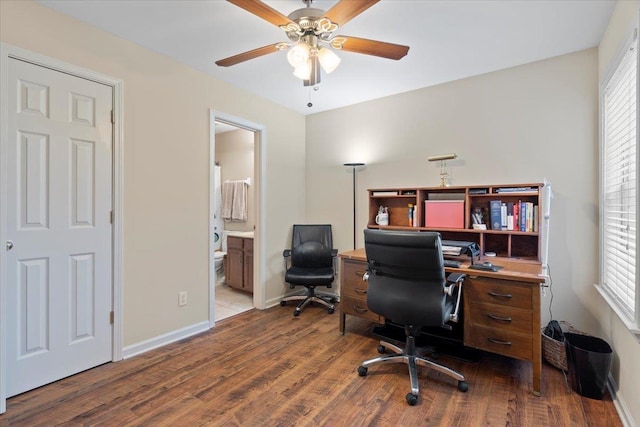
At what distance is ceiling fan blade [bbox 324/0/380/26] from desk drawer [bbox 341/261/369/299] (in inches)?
73.3

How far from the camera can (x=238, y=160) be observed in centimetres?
501

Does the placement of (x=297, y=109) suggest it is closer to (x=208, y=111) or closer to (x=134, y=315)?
(x=208, y=111)

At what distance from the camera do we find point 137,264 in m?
2.50

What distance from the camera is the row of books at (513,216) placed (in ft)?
8.32

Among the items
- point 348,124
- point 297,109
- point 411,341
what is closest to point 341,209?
point 348,124

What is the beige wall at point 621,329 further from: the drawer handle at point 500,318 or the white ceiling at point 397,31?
the drawer handle at point 500,318

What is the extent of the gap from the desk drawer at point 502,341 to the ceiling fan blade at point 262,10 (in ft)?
7.61

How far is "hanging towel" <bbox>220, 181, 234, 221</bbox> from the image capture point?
16.4 ft

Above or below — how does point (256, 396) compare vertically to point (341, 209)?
below

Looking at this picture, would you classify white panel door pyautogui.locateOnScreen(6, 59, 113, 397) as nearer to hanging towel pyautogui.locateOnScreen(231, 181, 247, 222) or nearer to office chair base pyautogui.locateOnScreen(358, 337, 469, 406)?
office chair base pyautogui.locateOnScreen(358, 337, 469, 406)

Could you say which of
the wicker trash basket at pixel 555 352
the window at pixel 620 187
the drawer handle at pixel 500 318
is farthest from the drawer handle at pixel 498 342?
the window at pixel 620 187

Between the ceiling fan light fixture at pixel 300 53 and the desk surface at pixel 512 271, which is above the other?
the ceiling fan light fixture at pixel 300 53

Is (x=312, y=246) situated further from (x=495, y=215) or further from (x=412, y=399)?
(x=412, y=399)

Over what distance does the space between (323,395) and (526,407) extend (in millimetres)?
1216
